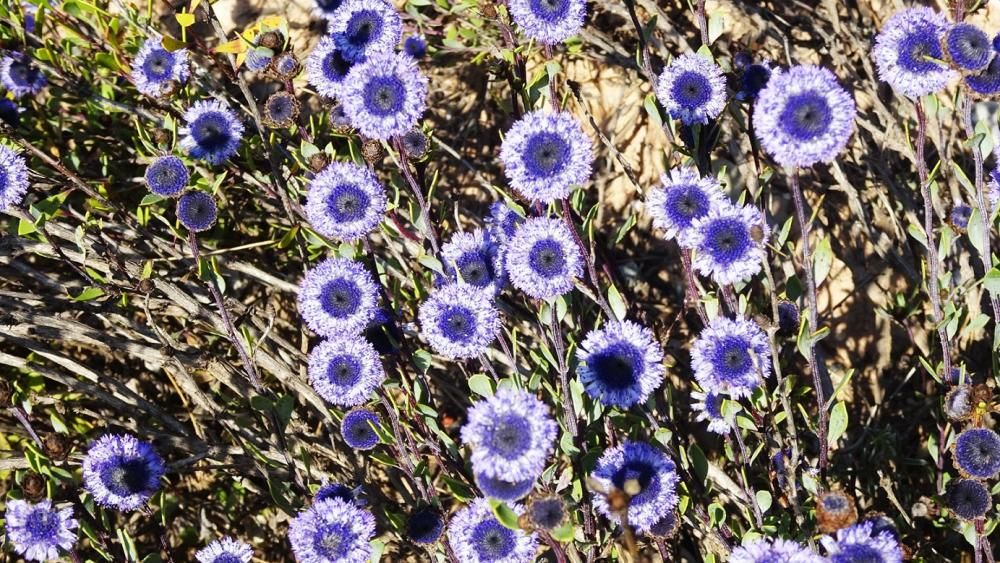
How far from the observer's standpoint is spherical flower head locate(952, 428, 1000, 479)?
2586 millimetres

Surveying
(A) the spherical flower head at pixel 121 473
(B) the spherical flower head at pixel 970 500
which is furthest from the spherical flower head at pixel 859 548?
(A) the spherical flower head at pixel 121 473

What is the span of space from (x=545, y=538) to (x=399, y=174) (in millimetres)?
1490

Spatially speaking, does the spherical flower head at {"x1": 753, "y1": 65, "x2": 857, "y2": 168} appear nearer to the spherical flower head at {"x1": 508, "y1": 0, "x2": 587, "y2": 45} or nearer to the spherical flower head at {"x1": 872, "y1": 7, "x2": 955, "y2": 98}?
the spherical flower head at {"x1": 872, "y1": 7, "x2": 955, "y2": 98}

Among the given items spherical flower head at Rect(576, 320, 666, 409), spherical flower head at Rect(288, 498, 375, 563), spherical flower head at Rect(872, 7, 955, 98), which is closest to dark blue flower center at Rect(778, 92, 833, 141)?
spherical flower head at Rect(872, 7, 955, 98)

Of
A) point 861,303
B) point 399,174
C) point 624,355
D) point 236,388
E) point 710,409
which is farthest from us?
point 861,303

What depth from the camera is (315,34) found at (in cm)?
440

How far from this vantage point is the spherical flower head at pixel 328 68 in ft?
9.67

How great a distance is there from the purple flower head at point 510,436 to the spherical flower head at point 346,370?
67 cm

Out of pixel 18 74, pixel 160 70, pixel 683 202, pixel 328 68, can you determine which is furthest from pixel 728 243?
pixel 18 74

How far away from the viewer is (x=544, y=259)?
2475 millimetres

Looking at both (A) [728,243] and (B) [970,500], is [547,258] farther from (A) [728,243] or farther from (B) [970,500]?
(B) [970,500]

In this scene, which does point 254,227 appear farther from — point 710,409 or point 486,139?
point 710,409

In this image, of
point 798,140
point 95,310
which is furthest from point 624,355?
point 95,310

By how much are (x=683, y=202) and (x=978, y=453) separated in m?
1.24
